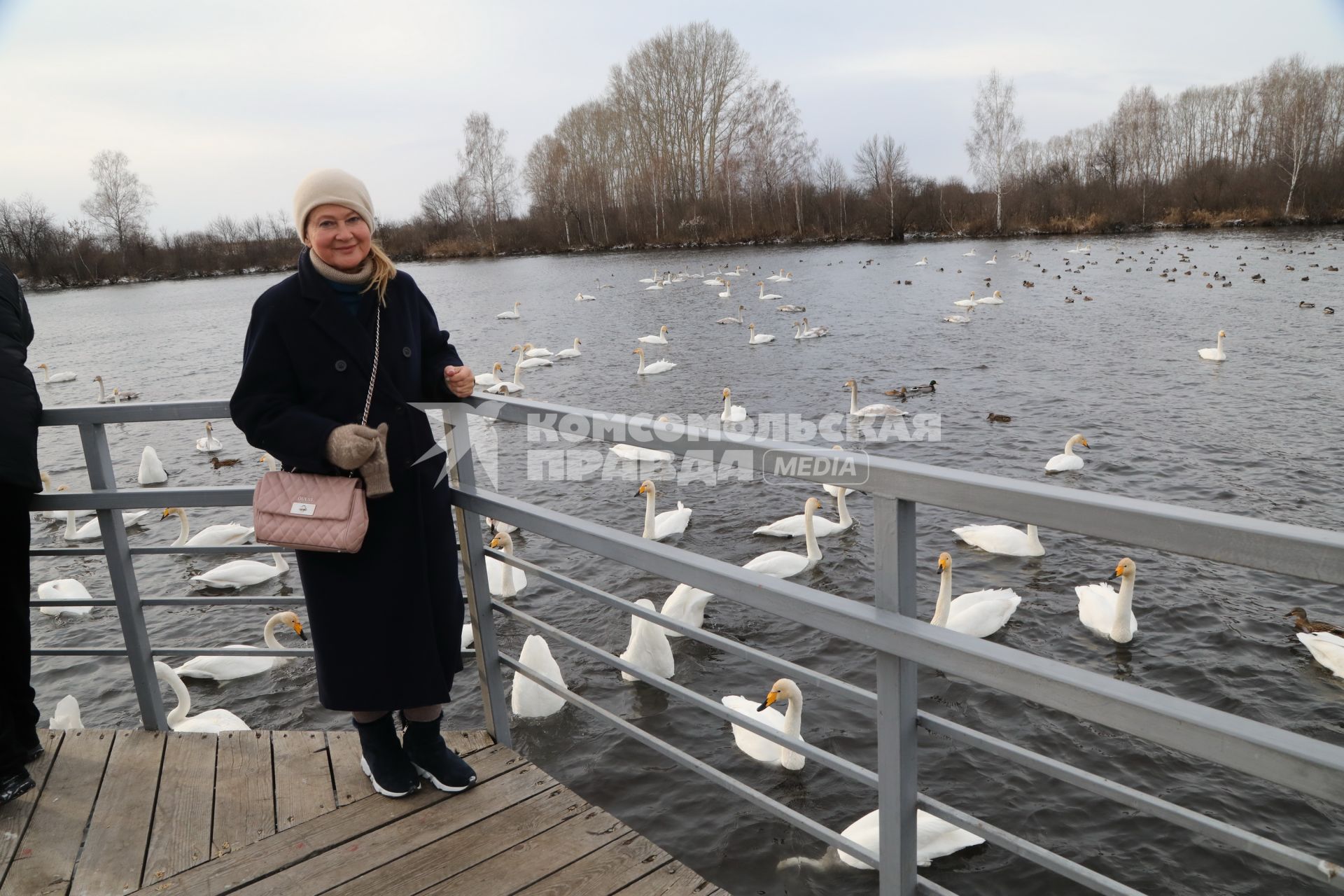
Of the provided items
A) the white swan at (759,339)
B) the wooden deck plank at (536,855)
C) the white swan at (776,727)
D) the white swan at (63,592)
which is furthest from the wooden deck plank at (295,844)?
the white swan at (759,339)

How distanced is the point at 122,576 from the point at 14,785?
2.38ft

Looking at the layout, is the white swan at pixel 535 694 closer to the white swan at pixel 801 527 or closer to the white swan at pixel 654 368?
the white swan at pixel 801 527

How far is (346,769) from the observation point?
9.32 feet

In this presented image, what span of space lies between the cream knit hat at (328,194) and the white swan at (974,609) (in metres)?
5.33

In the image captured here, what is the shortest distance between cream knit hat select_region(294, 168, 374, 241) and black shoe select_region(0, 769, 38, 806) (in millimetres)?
2081

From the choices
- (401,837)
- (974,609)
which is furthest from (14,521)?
(974,609)

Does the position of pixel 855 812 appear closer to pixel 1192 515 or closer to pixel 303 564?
pixel 303 564

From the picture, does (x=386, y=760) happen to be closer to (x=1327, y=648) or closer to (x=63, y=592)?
(x=1327, y=648)

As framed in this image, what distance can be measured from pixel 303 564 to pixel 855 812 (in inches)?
142

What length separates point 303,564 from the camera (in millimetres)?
2453

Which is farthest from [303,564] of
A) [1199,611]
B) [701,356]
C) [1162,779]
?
[701,356]

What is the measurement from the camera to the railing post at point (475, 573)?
2648 mm

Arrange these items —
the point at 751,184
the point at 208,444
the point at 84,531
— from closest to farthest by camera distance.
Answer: the point at 84,531 < the point at 208,444 < the point at 751,184

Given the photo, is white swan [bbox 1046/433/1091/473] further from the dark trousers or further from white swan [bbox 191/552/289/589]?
the dark trousers
